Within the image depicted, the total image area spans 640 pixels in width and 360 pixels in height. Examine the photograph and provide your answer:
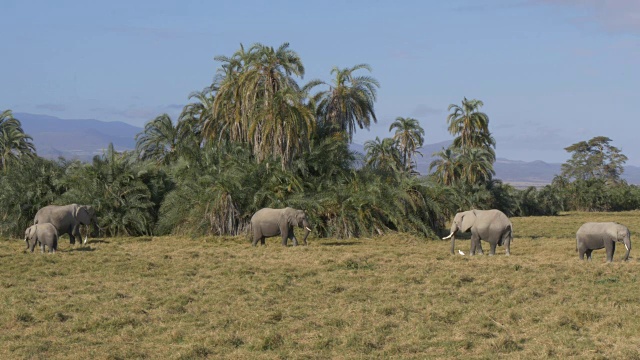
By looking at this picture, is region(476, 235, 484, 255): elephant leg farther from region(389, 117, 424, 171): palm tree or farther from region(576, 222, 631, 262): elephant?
region(389, 117, 424, 171): palm tree

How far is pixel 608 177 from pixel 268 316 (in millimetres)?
126475

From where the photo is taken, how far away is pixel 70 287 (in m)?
17.3

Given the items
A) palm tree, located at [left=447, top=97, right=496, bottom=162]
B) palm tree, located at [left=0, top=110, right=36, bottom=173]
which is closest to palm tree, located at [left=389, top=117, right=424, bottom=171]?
palm tree, located at [left=447, top=97, right=496, bottom=162]

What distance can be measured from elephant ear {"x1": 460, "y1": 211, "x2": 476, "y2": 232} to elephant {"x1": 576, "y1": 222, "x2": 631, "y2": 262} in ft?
11.6

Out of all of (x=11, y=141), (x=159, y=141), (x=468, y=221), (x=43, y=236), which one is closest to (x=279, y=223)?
(x=468, y=221)

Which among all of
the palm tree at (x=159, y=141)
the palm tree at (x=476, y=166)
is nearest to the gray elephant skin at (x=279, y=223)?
the palm tree at (x=159, y=141)

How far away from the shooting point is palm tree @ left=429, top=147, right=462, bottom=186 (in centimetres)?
6456

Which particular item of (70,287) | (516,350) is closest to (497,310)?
(516,350)

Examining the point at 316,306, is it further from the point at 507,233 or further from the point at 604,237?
the point at 507,233

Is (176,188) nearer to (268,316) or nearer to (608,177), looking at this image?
(268,316)

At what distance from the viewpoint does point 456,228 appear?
1001 inches

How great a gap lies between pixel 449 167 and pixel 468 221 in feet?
134

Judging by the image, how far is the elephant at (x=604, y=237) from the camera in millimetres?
21234

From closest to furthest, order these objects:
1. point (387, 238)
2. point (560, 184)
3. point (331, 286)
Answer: point (331, 286)
point (387, 238)
point (560, 184)
